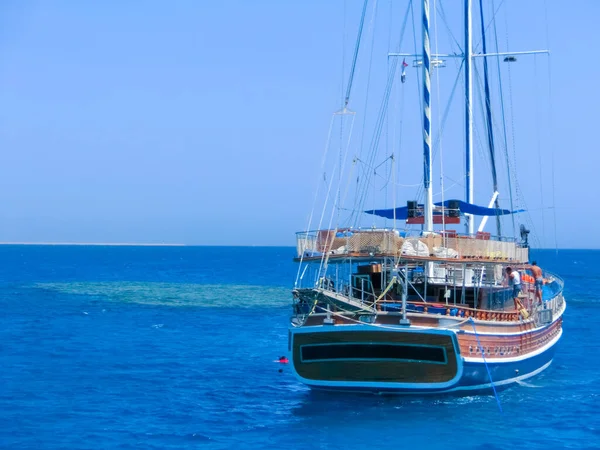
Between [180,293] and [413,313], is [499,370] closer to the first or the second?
[413,313]

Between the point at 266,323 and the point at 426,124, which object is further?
the point at 266,323

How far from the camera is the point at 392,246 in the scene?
91.7ft

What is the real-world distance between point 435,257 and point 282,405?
6963 millimetres

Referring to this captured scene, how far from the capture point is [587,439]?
25.9 m

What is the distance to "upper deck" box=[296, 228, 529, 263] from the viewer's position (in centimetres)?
2798

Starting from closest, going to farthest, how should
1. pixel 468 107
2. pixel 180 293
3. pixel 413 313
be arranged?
pixel 413 313 < pixel 468 107 < pixel 180 293

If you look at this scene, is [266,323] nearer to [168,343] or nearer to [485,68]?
[168,343]

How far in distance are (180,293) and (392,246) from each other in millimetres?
61564

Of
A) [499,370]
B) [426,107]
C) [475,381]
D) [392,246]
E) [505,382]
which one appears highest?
[426,107]

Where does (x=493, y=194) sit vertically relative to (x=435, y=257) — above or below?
above

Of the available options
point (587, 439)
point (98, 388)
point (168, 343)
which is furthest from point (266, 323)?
point (587, 439)

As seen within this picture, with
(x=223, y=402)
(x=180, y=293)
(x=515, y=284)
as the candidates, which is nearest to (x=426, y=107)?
(x=515, y=284)

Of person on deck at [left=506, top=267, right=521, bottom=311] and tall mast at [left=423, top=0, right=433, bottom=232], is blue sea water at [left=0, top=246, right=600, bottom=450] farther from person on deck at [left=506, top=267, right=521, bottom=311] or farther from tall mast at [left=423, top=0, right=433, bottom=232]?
tall mast at [left=423, top=0, right=433, bottom=232]

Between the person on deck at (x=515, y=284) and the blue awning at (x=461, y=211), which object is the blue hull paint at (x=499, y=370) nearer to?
the person on deck at (x=515, y=284)
